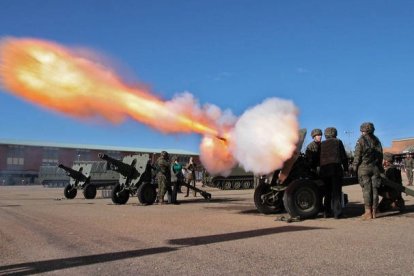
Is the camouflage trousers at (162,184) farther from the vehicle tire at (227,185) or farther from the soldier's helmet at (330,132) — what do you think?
the vehicle tire at (227,185)

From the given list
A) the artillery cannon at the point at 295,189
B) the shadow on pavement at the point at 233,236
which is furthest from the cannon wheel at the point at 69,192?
the shadow on pavement at the point at 233,236

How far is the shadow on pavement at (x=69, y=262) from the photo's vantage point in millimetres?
6109

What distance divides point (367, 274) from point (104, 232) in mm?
5476

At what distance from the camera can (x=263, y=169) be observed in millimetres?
12477

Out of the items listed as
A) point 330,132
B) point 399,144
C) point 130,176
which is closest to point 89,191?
point 130,176

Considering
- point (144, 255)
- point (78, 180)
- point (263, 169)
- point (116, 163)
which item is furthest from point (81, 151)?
point (144, 255)

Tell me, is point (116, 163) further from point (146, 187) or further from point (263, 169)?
point (263, 169)

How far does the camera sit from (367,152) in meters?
11.1

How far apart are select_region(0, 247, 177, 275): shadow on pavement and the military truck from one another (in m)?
26.8

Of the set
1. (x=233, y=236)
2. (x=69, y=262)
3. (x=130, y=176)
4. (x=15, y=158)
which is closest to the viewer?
(x=69, y=262)

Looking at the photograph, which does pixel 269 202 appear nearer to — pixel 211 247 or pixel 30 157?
pixel 211 247

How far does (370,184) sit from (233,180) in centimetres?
2381

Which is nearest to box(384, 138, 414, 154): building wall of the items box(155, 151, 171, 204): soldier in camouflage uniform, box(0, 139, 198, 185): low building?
box(0, 139, 198, 185): low building

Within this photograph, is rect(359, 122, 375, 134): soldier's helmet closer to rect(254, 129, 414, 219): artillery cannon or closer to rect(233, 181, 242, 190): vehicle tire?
rect(254, 129, 414, 219): artillery cannon
